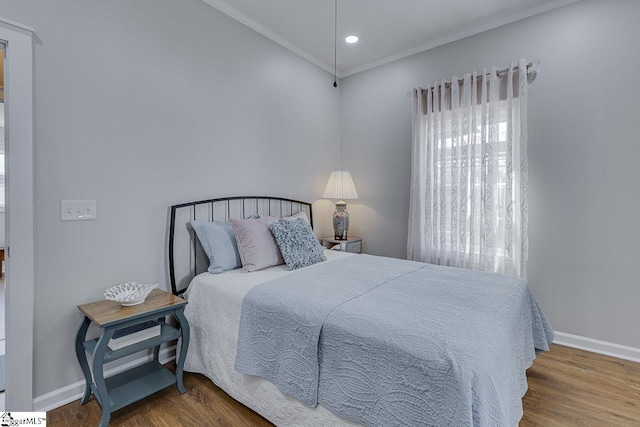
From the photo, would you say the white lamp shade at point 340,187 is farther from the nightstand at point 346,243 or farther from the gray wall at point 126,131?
the gray wall at point 126,131

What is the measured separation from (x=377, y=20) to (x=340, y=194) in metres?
1.76

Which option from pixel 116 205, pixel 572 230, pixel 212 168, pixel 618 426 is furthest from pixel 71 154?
pixel 572 230

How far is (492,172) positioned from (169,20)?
2.92 meters

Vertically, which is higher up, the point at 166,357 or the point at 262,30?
the point at 262,30

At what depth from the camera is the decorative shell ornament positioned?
1.85 meters

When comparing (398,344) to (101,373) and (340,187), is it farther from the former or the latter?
(340,187)

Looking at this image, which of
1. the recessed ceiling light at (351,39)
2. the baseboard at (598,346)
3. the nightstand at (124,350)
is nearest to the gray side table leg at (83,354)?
the nightstand at (124,350)

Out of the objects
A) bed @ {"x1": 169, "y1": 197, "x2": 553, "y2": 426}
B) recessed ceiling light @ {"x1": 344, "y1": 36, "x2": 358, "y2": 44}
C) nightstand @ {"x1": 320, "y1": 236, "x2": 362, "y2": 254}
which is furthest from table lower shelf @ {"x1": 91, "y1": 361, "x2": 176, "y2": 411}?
recessed ceiling light @ {"x1": 344, "y1": 36, "x2": 358, "y2": 44}

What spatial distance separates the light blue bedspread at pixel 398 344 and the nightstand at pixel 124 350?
51 cm

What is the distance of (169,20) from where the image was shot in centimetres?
234

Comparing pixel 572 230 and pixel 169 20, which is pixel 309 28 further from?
pixel 572 230

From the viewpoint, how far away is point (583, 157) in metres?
2.55

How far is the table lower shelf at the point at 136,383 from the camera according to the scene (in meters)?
1.80

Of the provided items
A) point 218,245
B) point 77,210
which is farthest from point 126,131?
point 218,245
